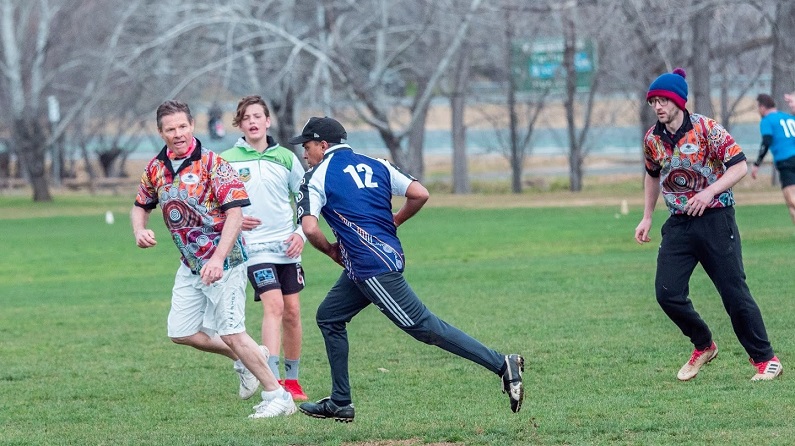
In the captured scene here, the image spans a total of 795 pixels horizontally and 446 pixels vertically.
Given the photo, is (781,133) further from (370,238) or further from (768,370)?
(370,238)

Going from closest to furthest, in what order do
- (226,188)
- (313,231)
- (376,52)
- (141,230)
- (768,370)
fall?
1. (313,231)
2. (226,188)
3. (141,230)
4. (768,370)
5. (376,52)

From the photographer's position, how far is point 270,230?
8516 millimetres

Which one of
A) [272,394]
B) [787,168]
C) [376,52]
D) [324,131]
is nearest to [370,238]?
[324,131]

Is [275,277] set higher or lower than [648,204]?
lower

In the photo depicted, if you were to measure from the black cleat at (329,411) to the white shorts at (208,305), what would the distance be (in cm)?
75

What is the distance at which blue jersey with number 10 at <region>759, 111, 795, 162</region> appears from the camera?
55.0ft

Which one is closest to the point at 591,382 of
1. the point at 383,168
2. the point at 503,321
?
the point at 383,168

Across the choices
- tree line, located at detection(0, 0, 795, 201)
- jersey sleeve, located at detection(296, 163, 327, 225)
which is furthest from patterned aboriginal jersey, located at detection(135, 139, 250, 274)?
tree line, located at detection(0, 0, 795, 201)

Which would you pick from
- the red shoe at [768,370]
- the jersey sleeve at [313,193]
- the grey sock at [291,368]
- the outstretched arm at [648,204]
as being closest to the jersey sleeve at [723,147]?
the outstretched arm at [648,204]

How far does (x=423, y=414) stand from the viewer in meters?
7.28

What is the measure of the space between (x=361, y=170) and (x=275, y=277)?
1940mm

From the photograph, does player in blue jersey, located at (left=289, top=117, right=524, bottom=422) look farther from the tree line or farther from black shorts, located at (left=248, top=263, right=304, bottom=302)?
the tree line

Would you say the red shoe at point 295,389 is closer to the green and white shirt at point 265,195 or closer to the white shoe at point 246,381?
the white shoe at point 246,381

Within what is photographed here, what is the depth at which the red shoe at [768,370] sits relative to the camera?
786 centimetres
